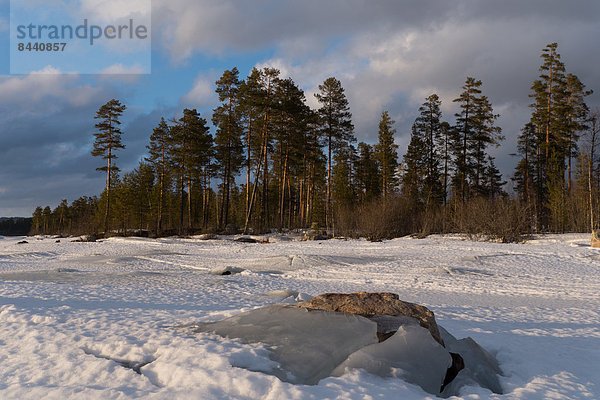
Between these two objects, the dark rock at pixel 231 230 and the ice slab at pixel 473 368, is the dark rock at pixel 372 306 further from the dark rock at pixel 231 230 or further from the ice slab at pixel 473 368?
the dark rock at pixel 231 230

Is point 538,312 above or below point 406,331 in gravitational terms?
below

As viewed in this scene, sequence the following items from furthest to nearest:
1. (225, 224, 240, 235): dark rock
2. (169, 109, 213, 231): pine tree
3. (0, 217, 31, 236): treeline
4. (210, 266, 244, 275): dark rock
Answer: (0, 217, 31, 236): treeline, (169, 109, 213, 231): pine tree, (225, 224, 240, 235): dark rock, (210, 266, 244, 275): dark rock

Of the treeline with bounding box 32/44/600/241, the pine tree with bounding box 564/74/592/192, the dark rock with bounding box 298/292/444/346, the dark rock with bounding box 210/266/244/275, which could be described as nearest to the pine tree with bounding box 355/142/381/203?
the treeline with bounding box 32/44/600/241

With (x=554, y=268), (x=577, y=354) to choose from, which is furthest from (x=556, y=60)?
(x=577, y=354)

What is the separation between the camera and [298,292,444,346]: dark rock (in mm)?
3664

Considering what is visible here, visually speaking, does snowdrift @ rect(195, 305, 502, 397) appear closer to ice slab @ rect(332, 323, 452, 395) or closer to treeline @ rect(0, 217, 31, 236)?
ice slab @ rect(332, 323, 452, 395)

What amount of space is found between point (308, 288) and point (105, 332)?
175 inches

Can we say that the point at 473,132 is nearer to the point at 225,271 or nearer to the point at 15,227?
the point at 225,271

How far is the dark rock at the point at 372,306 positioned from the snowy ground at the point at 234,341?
0.76 meters

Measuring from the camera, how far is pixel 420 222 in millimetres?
23875

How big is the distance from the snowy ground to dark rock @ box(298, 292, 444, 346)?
757 millimetres

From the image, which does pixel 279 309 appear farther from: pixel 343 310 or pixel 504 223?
pixel 504 223

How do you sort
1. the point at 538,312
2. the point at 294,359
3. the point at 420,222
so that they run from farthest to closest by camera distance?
1. the point at 420,222
2. the point at 538,312
3. the point at 294,359

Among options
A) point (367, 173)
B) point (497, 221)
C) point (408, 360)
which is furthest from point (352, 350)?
point (367, 173)
